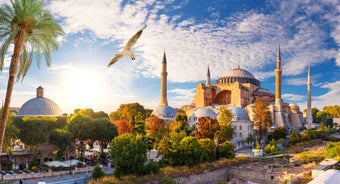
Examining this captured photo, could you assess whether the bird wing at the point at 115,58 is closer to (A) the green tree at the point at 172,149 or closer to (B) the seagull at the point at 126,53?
(B) the seagull at the point at 126,53

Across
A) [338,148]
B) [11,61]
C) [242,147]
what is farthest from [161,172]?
[242,147]

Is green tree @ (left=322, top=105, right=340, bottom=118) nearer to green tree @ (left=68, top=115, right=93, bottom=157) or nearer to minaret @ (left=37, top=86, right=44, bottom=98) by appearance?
green tree @ (left=68, top=115, right=93, bottom=157)

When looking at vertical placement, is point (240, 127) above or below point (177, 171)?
above

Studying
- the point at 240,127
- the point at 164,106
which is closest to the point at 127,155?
the point at 240,127

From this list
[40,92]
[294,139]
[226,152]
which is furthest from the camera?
[294,139]

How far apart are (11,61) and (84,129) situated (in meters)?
18.4

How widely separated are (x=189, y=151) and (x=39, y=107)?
Result: 2071 centimetres

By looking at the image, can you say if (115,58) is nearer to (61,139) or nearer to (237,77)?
(61,139)

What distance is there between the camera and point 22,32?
7512 mm

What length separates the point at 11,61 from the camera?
24.9ft

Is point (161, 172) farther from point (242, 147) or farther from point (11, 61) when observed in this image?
point (242, 147)

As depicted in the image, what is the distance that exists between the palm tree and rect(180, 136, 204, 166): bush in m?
14.2

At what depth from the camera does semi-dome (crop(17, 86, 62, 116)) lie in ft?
108

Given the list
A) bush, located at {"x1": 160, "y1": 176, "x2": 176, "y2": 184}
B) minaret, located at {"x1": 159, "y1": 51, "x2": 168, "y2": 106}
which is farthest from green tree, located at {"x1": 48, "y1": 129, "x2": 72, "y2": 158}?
minaret, located at {"x1": 159, "y1": 51, "x2": 168, "y2": 106}
